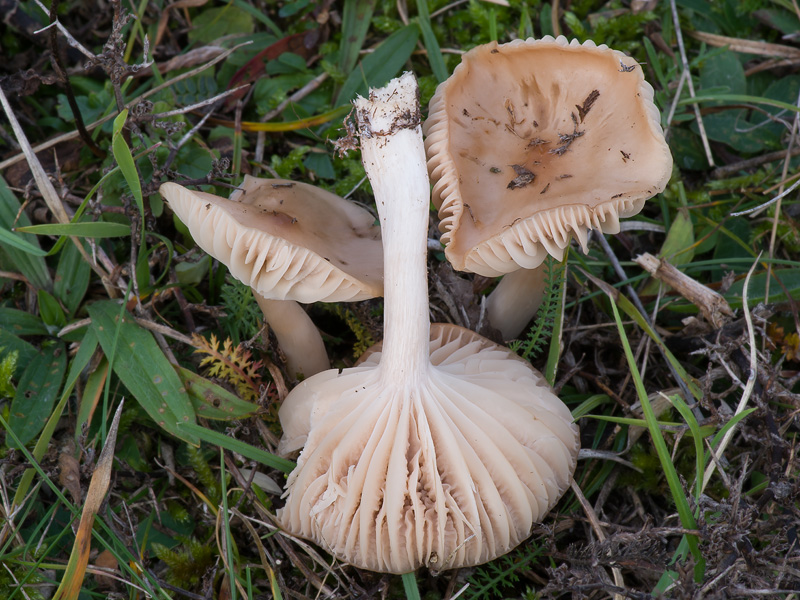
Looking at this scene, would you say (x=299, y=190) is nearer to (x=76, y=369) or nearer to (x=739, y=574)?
(x=76, y=369)

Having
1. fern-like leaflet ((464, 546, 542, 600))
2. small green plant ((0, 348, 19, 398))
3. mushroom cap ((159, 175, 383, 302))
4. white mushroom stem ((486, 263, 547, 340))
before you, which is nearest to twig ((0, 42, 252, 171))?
mushroom cap ((159, 175, 383, 302))

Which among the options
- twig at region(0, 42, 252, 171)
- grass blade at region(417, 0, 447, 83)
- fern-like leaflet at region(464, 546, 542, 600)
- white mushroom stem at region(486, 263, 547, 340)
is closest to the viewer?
fern-like leaflet at region(464, 546, 542, 600)

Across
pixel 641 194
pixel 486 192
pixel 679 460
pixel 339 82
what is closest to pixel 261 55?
pixel 339 82

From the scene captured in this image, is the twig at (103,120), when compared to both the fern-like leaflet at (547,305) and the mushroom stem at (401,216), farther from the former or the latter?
the fern-like leaflet at (547,305)

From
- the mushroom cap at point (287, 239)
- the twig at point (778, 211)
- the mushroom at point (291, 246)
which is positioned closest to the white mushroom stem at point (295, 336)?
the mushroom at point (291, 246)

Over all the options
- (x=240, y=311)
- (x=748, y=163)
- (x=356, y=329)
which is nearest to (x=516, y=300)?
(x=356, y=329)

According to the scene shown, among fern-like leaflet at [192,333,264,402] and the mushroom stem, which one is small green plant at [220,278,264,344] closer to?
fern-like leaflet at [192,333,264,402]

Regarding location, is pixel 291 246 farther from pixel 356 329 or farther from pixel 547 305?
pixel 547 305
